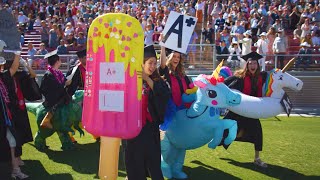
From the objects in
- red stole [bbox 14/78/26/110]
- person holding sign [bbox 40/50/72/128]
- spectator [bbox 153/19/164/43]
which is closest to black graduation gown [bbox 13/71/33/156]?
red stole [bbox 14/78/26/110]

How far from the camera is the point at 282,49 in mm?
14891

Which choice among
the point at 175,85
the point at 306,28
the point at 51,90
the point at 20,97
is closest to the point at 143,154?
the point at 175,85

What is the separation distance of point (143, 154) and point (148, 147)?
10 cm

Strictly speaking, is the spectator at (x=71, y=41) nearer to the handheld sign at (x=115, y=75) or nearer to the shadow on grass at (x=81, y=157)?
the shadow on grass at (x=81, y=157)

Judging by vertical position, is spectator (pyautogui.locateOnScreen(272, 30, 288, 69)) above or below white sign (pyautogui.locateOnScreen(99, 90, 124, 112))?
above

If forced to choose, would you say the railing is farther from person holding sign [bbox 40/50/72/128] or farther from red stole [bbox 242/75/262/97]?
red stole [bbox 242/75/262/97]

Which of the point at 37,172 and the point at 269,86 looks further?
the point at 269,86

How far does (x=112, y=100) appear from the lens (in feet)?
14.6

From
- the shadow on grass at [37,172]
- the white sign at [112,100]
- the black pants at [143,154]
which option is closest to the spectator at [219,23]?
the shadow on grass at [37,172]

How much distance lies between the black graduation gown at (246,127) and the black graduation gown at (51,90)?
2891 millimetres

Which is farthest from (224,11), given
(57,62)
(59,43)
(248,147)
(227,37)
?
(57,62)

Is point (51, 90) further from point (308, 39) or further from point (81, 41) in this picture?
point (308, 39)

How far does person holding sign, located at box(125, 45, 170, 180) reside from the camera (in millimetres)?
5004

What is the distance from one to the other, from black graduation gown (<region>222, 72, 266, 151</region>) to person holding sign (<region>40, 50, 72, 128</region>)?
9.46 ft
